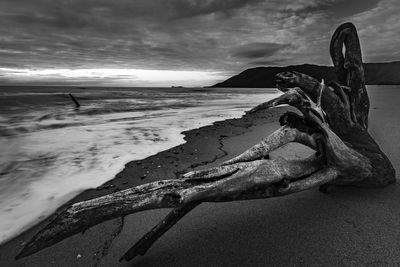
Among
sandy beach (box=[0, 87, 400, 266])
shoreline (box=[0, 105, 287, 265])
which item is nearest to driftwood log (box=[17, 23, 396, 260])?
sandy beach (box=[0, 87, 400, 266])

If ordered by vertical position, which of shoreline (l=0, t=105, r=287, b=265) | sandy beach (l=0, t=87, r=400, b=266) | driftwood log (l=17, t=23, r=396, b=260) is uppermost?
driftwood log (l=17, t=23, r=396, b=260)

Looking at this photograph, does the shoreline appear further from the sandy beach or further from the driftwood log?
the driftwood log

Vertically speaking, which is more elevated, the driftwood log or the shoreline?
the driftwood log

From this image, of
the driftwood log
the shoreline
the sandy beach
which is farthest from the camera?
the shoreline

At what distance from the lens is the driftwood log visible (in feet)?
4.79

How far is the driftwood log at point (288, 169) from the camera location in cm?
146

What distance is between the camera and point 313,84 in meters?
2.65

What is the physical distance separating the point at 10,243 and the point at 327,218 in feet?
10.3

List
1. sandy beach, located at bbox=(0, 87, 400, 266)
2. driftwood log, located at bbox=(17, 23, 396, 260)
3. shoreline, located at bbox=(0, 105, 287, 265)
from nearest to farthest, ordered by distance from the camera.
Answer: driftwood log, located at bbox=(17, 23, 396, 260)
sandy beach, located at bbox=(0, 87, 400, 266)
shoreline, located at bbox=(0, 105, 287, 265)

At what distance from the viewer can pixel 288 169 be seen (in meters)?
1.99

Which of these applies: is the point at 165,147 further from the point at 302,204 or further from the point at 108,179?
the point at 302,204

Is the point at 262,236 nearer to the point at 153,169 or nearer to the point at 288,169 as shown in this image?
the point at 288,169

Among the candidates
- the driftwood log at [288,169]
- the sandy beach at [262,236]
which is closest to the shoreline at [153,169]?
the sandy beach at [262,236]

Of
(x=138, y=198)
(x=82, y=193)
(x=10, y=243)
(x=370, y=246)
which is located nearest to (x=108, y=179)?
(x=82, y=193)
